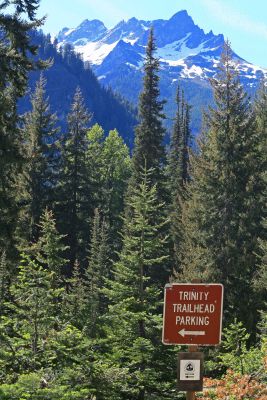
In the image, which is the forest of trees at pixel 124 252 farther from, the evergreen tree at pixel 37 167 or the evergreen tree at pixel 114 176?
the evergreen tree at pixel 114 176

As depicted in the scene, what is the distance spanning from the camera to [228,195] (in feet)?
84.6

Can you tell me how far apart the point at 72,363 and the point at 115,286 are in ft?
17.9

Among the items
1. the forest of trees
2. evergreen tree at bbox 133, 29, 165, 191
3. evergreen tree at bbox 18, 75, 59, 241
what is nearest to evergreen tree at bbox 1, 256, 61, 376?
the forest of trees

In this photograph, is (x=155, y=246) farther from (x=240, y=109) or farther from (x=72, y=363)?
(x=240, y=109)

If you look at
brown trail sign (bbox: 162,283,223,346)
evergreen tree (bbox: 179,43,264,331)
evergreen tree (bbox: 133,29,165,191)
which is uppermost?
evergreen tree (bbox: 133,29,165,191)

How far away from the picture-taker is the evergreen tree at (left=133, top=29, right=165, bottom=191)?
3638 cm

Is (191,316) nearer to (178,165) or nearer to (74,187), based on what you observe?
(74,187)

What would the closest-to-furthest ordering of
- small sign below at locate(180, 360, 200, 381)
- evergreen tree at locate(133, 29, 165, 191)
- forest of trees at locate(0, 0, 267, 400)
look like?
small sign below at locate(180, 360, 200, 381) < forest of trees at locate(0, 0, 267, 400) < evergreen tree at locate(133, 29, 165, 191)

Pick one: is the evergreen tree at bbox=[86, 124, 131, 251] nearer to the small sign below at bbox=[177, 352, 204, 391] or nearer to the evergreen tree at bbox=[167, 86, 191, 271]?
the evergreen tree at bbox=[167, 86, 191, 271]

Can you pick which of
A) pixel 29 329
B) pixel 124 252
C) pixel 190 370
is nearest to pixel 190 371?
pixel 190 370

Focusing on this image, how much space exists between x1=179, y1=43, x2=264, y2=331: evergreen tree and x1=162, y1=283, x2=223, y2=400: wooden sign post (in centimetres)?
1937

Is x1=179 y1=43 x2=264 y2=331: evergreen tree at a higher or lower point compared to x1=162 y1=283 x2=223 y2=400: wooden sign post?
higher

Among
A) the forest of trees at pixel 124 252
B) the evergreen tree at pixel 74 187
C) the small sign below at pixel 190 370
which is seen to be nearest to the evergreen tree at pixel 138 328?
the forest of trees at pixel 124 252

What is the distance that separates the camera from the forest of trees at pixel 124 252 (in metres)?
12.2
